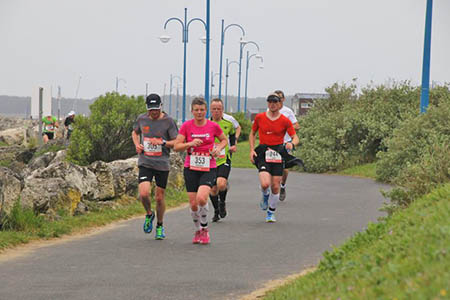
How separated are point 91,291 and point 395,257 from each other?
3031mm

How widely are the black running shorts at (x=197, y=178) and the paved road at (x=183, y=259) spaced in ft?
2.42

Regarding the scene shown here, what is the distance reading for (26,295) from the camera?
23.3 feet

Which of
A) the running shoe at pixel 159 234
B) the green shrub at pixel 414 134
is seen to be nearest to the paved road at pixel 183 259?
the running shoe at pixel 159 234

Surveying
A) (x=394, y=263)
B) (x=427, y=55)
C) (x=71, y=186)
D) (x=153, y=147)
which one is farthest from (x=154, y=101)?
(x=427, y=55)

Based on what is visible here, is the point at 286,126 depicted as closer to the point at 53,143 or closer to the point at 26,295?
the point at 26,295

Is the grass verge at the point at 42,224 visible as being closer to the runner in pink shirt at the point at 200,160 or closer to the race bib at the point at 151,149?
the race bib at the point at 151,149

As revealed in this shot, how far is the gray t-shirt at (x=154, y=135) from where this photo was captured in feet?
35.0

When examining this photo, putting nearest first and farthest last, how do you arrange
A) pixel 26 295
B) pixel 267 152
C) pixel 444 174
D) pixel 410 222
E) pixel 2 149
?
pixel 410 222, pixel 26 295, pixel 444 174, pixel 267 152, pixel 2 149

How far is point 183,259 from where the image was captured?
9.12 meters

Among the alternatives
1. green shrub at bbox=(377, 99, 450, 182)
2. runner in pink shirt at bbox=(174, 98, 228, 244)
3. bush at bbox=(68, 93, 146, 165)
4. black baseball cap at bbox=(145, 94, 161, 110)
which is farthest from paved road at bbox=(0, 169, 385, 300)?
bush at bbox=(68, 93, 146, 165)

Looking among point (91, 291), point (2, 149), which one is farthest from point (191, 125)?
point (2, 149)

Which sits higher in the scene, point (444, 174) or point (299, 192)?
point (444, 174)

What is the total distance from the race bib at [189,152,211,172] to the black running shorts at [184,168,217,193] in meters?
0.08

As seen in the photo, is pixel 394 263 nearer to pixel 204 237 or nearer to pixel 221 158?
pixel 204 237
